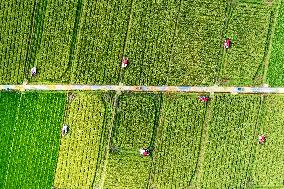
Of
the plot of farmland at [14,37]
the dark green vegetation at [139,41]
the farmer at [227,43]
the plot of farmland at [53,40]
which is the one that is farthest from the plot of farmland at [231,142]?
the plot of farmland at [14,37]

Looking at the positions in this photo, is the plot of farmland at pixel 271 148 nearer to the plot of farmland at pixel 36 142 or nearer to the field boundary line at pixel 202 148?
the field boundary line at pixel 202 148

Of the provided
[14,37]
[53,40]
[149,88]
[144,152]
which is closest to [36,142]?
[53,40]

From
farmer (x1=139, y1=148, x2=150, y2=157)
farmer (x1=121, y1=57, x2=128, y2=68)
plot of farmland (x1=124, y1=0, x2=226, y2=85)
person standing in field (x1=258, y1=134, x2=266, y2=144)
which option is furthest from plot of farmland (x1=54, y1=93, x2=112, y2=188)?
person standing in field (x1=258, y1=134, x2=266, y2=144)

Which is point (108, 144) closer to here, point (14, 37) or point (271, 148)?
point (14, 37)

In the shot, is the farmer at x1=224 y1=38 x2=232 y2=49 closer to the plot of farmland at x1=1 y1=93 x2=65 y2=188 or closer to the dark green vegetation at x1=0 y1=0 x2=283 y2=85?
the dark green vegetation at x1=0 y1=0 x2=283 y2=85

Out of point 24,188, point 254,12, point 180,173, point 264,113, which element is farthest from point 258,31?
point 24,188
